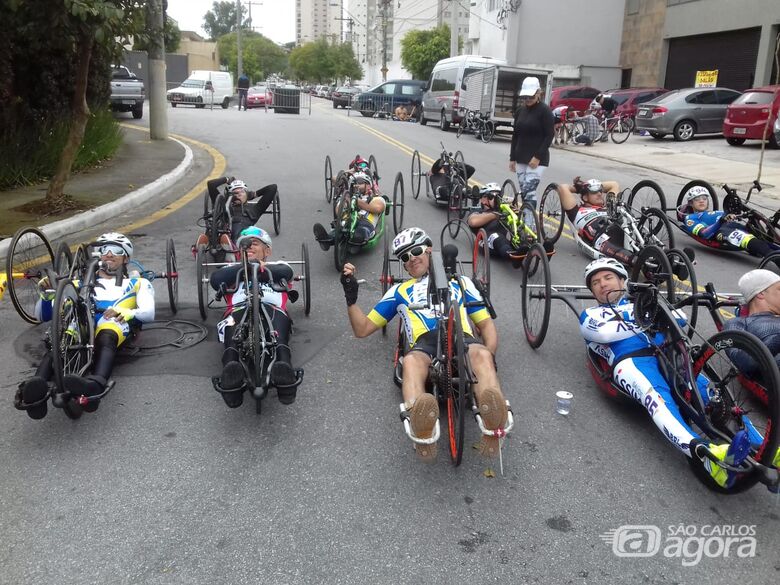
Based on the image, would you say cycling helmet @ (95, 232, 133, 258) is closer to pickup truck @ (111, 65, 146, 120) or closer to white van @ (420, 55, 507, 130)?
pickup truck @ (111, 65, 146, 120)

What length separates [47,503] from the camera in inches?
132

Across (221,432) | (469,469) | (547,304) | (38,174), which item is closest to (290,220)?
(38,174)

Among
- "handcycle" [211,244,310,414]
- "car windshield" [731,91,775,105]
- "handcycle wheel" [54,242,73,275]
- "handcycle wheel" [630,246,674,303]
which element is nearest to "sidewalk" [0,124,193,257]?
"handcycle wheel" [54,242,73,275]

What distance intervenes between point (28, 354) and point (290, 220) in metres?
5.12

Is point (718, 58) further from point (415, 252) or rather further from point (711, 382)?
point (711, 382)

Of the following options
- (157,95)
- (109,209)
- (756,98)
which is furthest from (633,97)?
(109,209)

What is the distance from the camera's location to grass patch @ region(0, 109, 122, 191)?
10728 mm

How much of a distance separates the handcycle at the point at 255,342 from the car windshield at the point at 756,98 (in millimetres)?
18550

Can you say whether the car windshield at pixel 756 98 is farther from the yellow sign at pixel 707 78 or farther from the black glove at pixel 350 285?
the black glove at pixel 350 285

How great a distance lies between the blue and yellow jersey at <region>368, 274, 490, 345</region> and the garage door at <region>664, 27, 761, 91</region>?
27.1 meters

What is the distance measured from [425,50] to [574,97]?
30.2 metres

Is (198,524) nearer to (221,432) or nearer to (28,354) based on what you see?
(221,432)

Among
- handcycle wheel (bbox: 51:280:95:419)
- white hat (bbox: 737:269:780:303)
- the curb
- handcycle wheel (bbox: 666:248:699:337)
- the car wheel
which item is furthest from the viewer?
the car wheel

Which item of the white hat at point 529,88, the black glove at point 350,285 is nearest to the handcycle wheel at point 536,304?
the black glove at point 350,285
